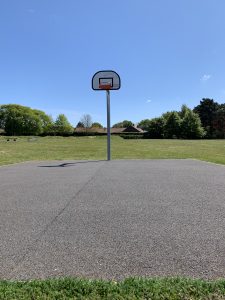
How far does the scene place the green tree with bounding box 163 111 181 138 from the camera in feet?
305

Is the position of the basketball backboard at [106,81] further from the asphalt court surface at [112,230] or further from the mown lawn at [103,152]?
→ the asphalt court surface at [112,230]

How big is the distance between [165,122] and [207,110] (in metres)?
17.8

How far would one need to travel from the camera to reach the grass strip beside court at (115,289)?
10.2 feet

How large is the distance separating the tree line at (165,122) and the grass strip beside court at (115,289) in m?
90.4

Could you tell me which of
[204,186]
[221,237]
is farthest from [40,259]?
[204,186]

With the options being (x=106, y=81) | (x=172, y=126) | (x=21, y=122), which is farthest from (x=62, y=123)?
(x=106, y=81)

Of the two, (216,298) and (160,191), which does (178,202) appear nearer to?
(160,191)

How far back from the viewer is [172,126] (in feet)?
307

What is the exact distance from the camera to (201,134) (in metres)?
92.8

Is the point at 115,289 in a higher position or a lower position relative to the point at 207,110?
lower

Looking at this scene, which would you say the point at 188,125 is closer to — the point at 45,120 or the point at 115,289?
the point at 45,120

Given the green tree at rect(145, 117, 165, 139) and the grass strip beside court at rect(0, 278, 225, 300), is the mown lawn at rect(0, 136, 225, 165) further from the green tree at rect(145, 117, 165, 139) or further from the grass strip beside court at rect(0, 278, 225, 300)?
the green tree at rect(145, 117, 165, 139)

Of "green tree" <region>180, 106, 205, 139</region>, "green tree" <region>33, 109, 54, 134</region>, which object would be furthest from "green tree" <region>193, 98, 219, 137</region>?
"green tree" <region>33, 109, 54, 134</region>

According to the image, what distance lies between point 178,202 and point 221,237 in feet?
7.09
